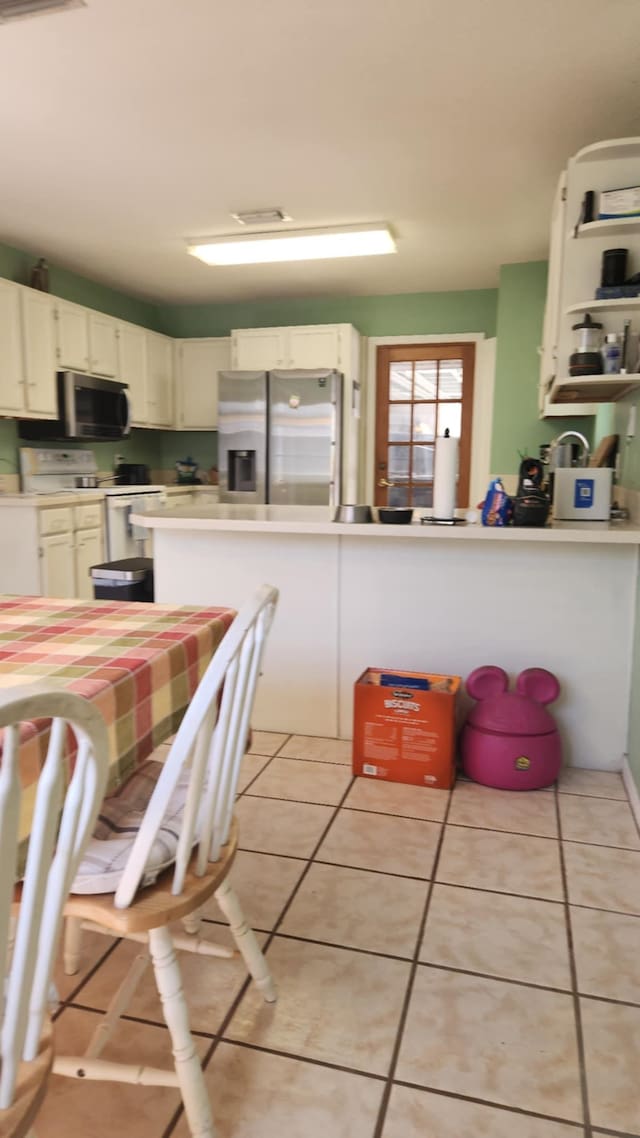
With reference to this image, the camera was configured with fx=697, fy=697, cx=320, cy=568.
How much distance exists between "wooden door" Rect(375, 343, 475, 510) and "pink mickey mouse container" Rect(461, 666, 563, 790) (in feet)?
11.4

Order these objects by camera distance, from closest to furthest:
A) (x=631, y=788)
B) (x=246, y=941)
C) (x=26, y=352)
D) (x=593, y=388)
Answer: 1. (x=246, y=941)
2. (x=631, y=788)
3. (x=593, y=388)
4. (x=26, y=352)

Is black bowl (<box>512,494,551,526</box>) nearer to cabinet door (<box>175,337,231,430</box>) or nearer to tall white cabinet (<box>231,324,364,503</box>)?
tall white cabinet (<box>231,324,364,503</box>)

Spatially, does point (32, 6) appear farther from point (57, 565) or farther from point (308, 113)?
point (57, 565)

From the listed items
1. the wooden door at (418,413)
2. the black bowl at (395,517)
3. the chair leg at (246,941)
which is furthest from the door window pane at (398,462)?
the chair leg at (246,941)

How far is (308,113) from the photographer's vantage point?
2707 millimetres

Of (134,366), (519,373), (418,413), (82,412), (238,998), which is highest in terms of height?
(134,366)

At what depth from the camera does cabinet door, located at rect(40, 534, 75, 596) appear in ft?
13.6

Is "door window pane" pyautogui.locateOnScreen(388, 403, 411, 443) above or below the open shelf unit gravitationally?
above

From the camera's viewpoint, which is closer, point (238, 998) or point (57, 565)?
point (238, 998)

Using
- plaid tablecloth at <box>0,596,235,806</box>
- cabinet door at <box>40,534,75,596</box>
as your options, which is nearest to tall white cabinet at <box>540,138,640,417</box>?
plaid tablecloth at <box>0,596,235,806</box>

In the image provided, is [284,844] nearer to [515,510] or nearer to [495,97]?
[515,510]

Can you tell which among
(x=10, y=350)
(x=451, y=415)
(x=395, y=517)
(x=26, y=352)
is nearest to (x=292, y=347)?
(x=451, y=415)

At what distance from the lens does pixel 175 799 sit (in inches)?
51.6

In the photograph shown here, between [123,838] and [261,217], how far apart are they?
355 centimetres
